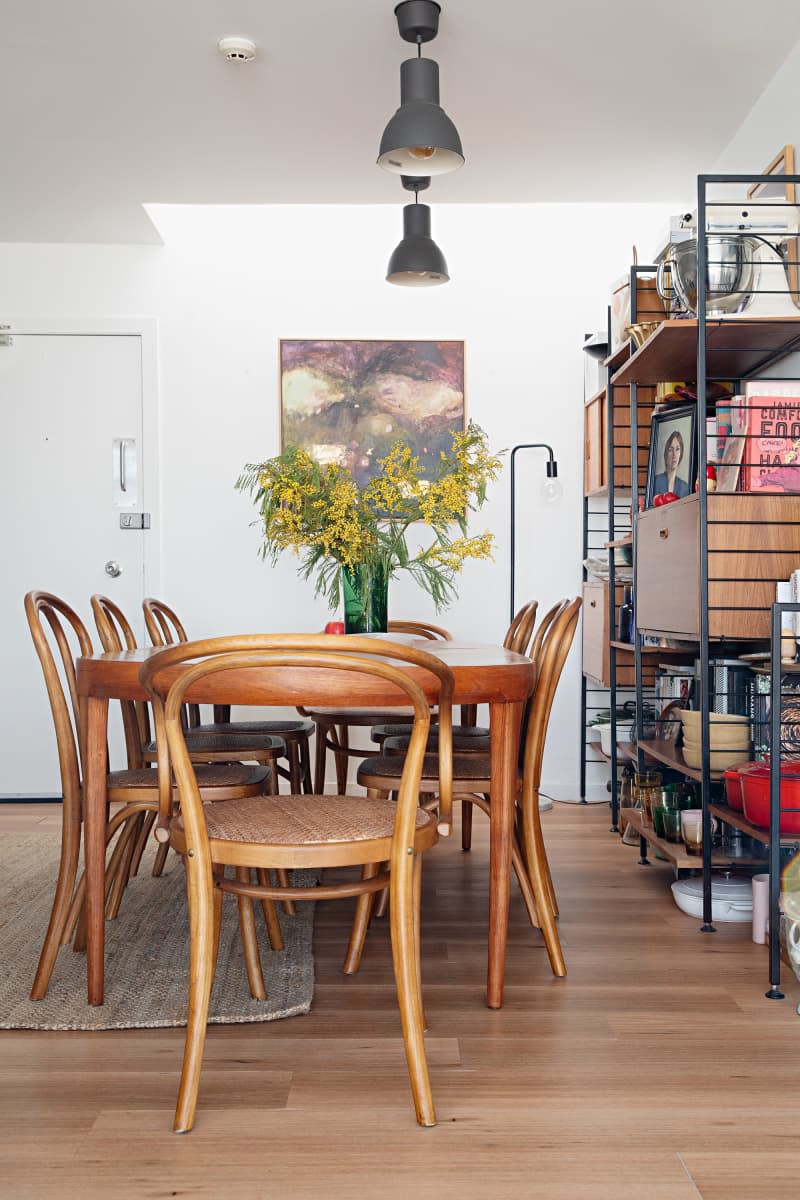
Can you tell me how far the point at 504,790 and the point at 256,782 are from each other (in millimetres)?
557

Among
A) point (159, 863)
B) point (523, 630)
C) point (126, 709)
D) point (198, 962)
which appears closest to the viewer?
point (198, 962)

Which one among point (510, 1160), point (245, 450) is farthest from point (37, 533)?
point (510, 1160)

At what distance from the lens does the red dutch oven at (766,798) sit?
7.98 ft

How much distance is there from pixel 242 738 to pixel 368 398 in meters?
2.12

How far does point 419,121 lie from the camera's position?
2652 millimetres

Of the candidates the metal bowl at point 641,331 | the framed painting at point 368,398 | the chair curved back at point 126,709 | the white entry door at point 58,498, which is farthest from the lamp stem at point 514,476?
the chair curved back at point 126,709

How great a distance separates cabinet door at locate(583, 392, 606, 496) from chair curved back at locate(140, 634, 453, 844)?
257cm

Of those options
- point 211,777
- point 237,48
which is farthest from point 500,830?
point 237,48

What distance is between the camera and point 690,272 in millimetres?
2789

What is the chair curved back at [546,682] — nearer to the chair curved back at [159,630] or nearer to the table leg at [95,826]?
the table leg at [95,826]

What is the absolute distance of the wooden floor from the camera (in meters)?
1.51

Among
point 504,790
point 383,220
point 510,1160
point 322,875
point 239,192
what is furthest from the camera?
point 383,220

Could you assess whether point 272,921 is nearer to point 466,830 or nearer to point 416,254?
point 466,830

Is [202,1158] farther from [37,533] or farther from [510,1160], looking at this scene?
[37,533]
